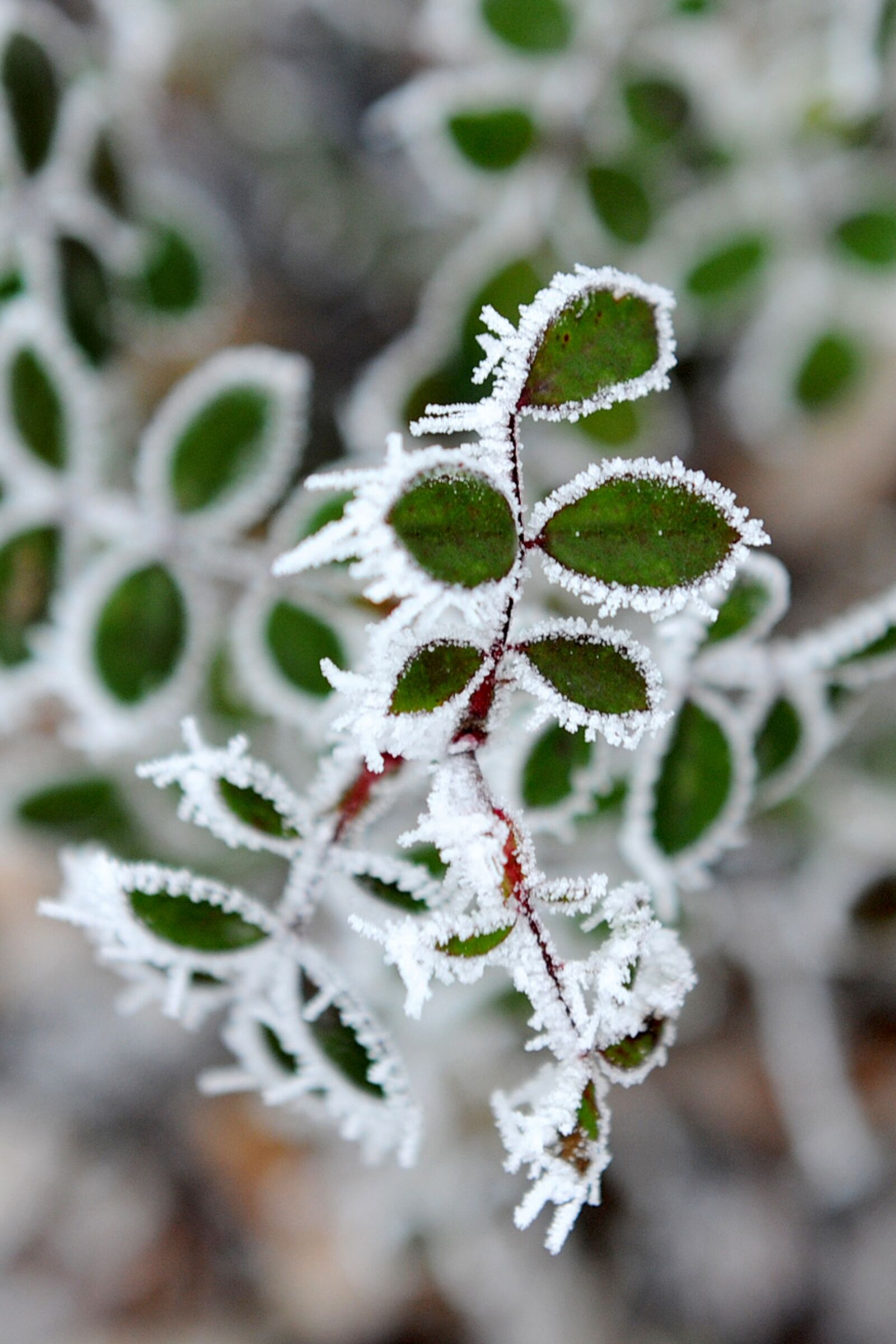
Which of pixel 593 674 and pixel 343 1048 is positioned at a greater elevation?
pixel 593 674

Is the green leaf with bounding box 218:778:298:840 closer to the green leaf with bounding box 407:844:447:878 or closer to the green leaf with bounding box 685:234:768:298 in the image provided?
Answer: the green leaf with bounding box 407:844:447:878

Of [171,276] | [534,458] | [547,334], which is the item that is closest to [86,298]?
[171,276]

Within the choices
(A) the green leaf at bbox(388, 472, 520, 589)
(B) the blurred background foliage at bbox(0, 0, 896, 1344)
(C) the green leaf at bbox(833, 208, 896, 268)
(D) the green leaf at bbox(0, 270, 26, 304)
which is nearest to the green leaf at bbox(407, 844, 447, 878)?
(A) the green leaf at bbox(388, 472, 520, 589)

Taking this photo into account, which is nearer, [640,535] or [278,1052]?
[640,535]

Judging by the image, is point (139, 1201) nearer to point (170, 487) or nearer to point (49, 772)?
point (49, 772)

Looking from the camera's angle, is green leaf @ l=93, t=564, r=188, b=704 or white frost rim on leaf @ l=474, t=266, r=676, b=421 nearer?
white frost rim on leaf @ l=474, t=266, r=676, b=421

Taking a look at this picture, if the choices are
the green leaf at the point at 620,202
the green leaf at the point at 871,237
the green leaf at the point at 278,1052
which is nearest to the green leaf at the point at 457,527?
the green leaf at the point at 278,1052

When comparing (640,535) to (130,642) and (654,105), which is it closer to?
(130,642)

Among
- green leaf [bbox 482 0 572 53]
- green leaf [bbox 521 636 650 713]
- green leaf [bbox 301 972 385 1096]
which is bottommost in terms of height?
green leaf [bbox 301 972 385 1096]
